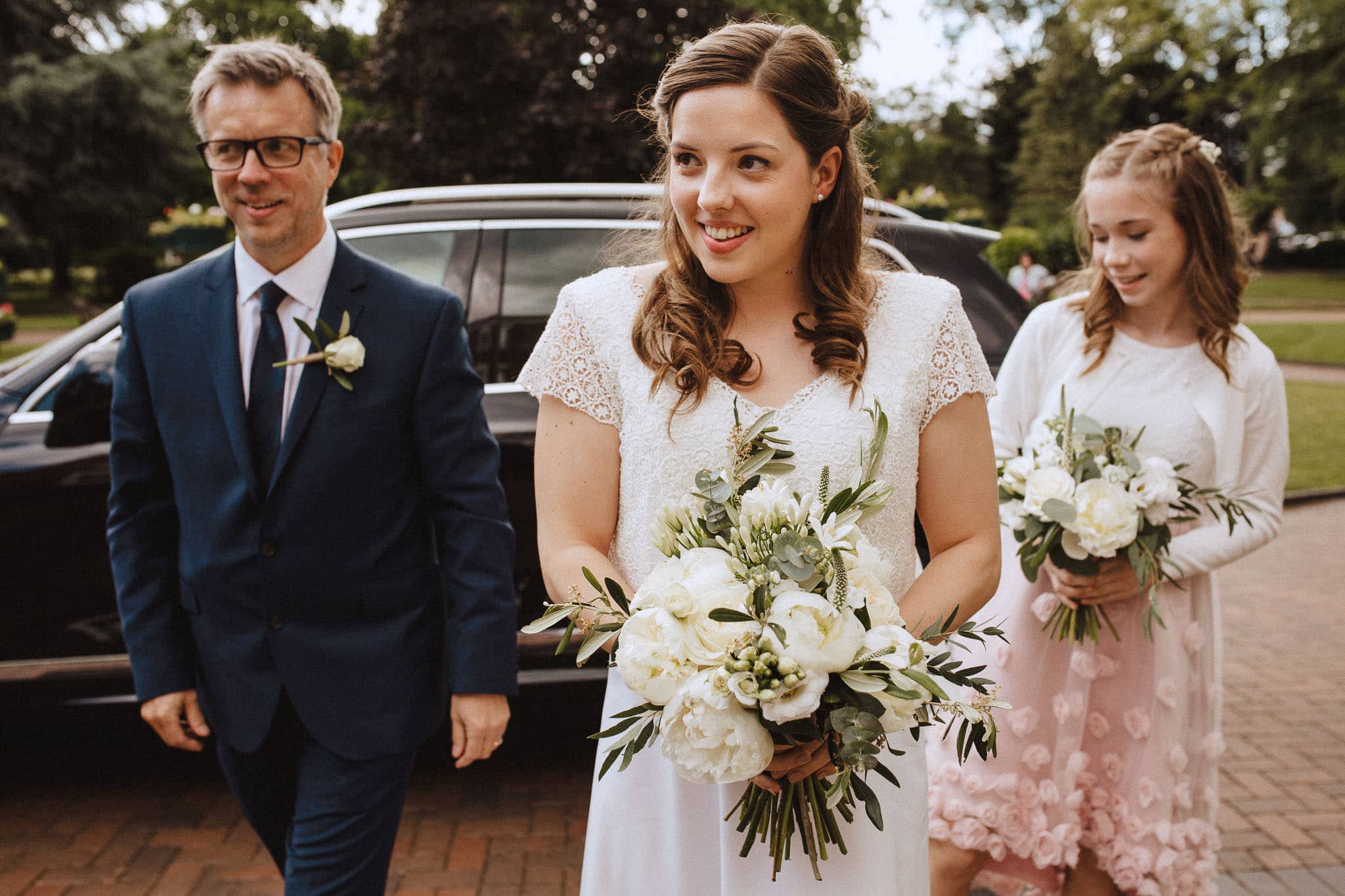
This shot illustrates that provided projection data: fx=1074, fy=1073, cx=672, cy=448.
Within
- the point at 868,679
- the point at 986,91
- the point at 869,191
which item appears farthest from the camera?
the point at 986,91

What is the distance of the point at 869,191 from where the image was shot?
2.14m

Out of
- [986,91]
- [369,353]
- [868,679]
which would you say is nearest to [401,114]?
[369,353]

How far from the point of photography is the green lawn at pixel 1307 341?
58.3ft

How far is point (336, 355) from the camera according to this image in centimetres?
225

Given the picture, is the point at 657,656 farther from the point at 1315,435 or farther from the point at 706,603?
the point at 1315,435

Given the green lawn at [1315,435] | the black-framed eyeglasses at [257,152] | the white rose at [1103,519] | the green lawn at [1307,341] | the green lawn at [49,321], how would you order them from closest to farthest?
the black-framed eyeglasses at [257,152] < the white rose at [1103,519] < the green lawn at [1315,435] < the green lawn at [1307,341] < the green lawn at [49,321]

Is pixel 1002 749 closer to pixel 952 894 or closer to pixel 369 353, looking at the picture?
pixel 952 894

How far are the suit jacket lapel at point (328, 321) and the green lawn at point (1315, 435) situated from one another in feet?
26.2

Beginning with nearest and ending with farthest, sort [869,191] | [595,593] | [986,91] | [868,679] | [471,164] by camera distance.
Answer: [868,679] < [595,593] < [869,191] < [471,164] < [986,91]

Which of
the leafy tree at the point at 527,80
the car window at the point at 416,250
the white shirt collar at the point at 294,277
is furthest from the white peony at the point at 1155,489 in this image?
the leafy tree at the point at 527,80

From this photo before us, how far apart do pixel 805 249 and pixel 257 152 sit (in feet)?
3.97

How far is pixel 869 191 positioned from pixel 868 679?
1077 mm

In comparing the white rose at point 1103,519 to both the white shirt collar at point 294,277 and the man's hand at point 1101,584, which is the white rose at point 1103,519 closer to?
the man's hand at point 1101,584

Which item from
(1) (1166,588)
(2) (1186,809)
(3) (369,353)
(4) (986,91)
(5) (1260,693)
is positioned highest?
(4) (986,91)
